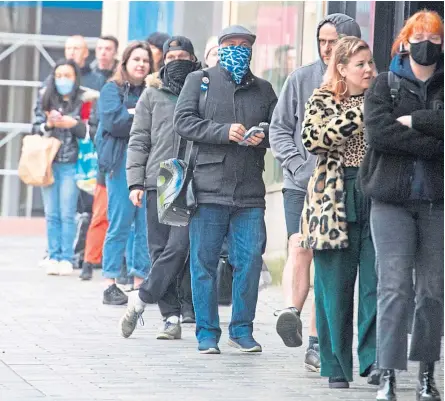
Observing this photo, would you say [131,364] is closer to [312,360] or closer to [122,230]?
[312,360]

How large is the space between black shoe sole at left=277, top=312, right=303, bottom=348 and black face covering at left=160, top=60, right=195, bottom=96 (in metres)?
2.11

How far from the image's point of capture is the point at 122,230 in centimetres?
1223

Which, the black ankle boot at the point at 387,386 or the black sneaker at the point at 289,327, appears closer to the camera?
the black ankle boot at the point at 387,386

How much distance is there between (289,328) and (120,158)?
3819 millimetres

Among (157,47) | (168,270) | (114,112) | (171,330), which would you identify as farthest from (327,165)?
(157,47)

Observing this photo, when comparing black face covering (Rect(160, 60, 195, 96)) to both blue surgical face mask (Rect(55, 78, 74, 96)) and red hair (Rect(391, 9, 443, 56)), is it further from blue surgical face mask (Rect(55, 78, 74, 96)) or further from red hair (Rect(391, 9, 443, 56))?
blue surgical face mask (Rect(55, 78, 74, 96))

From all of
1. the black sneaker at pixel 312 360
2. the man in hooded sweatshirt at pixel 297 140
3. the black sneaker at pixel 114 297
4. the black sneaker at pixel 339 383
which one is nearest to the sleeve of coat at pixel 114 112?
the black sneaker at pixel 114 297

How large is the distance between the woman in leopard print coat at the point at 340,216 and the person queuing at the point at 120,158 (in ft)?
13.0

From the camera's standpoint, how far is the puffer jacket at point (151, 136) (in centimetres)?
1025

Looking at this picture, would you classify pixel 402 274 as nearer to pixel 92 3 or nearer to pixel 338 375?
pixel 338 375

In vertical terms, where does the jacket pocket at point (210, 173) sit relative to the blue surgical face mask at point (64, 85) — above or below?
below

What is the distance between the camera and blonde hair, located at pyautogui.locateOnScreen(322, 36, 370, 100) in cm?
788

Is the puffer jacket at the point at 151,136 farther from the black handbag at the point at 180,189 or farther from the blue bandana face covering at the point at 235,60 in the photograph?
the blue bandana face covering at the point at 235,60

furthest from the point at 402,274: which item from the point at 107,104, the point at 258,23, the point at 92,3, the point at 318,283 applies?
the point at 92,3
